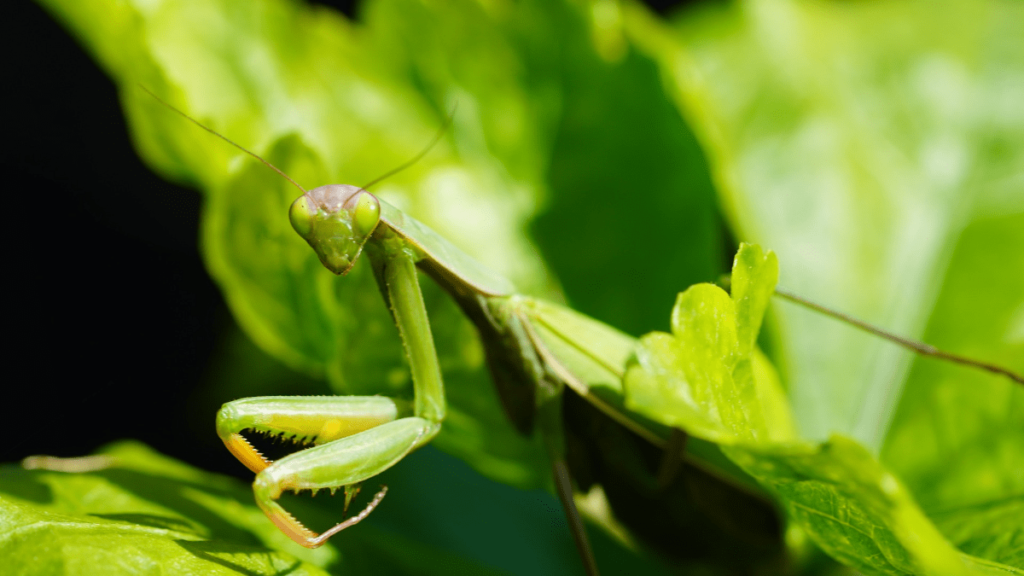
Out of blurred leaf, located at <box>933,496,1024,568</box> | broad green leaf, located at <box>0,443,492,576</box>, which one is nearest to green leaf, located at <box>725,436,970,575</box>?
blurred leaf, located at <box>933,496,1024,568</box>

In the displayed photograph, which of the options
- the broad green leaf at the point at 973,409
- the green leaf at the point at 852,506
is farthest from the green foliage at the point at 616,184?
the green leaf at the point at 852,506

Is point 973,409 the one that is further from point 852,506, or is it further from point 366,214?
point 366,214

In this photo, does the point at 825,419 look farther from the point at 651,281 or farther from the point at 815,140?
the point at 815,140

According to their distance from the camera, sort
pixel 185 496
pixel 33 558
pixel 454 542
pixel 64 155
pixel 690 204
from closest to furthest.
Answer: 1. pixel 33 558
2. pixel 185 496
3. pixel 690 204
4. pixel 454 542
5. pixel 64 155

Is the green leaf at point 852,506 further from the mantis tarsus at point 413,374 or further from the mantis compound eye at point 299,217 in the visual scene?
the mantis compound eye at point 299,217

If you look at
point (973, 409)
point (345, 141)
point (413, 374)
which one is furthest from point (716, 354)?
point (345, 141)

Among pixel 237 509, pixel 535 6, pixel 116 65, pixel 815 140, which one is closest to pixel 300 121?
pixel 116 65
